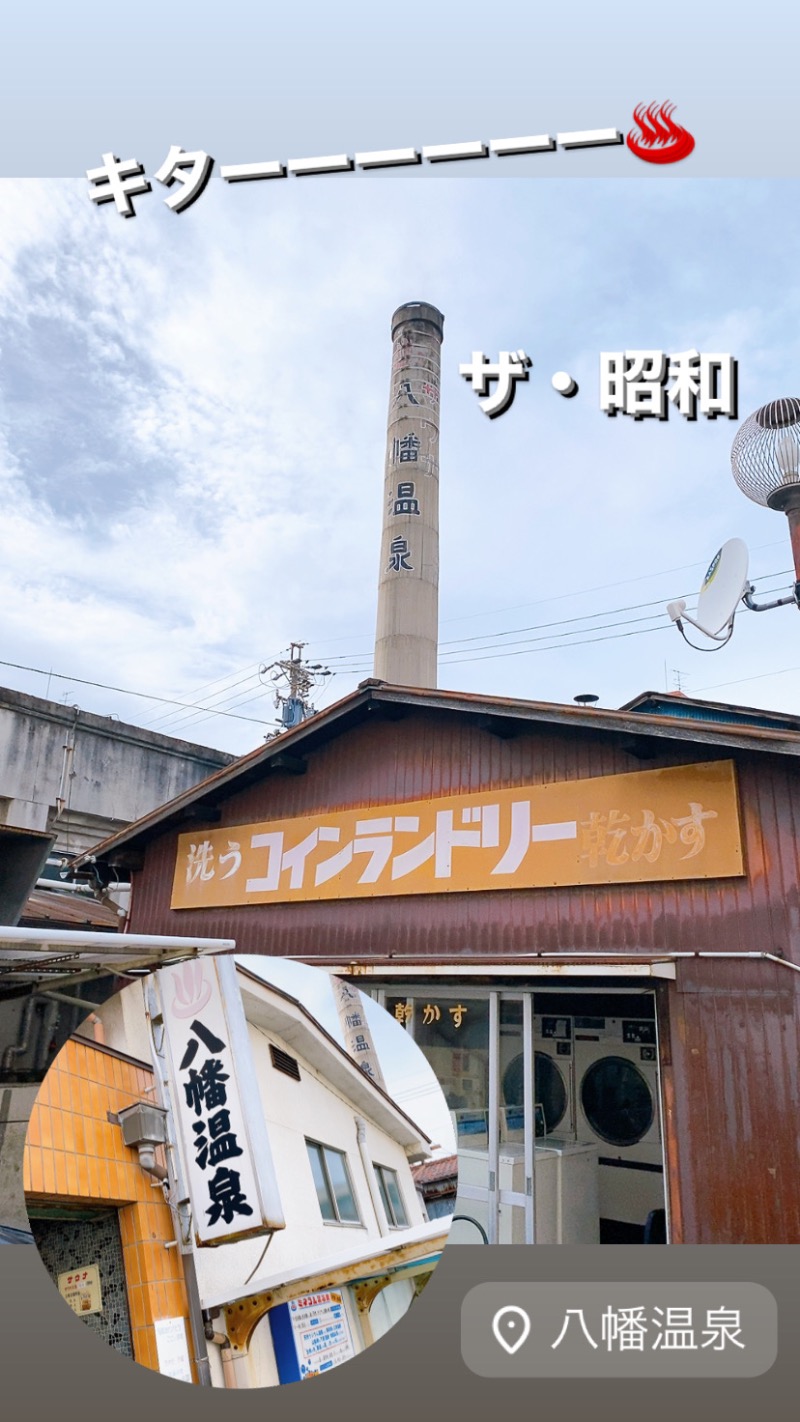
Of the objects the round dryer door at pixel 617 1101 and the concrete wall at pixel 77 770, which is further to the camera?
the concrete wall at pixel 77 770

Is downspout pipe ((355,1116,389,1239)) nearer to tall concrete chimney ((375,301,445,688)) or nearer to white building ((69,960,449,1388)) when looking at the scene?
white building ((69,960,449,1388))

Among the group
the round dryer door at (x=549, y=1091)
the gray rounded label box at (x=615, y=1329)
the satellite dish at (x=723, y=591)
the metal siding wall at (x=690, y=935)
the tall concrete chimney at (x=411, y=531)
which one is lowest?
the gray rounded label box at (x=615, y=1329)

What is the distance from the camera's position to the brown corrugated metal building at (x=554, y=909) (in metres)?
7.15

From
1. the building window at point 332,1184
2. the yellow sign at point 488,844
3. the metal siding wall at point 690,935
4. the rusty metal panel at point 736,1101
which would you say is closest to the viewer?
the building window at point 332,1184

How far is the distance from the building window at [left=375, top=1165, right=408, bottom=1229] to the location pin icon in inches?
25.4

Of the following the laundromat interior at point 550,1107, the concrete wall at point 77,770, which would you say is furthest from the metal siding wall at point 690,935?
the concrete wall at point 77,770

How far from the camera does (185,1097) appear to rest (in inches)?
133

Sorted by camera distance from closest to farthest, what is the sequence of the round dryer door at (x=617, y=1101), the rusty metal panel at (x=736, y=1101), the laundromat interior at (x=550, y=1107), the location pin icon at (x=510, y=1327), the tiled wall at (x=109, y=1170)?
the tiled wall at (x=109, y=1170), the location pin icon at (x=510, y=1327), the rusty metal panel at (x=736, y=1101), the laundromat interior at (x=550, y=1107), the round dryer door at (x=617, y=1101)

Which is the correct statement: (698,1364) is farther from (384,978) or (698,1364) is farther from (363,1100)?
(384,978)

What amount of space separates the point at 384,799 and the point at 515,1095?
11.1 ft

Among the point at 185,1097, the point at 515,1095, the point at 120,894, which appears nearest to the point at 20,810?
the point at 120,894

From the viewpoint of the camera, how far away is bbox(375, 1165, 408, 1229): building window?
3.40m

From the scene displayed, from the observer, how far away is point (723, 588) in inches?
402

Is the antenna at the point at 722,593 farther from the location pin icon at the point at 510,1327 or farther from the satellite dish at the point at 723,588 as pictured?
the location pin icon at the point at 510,1327
